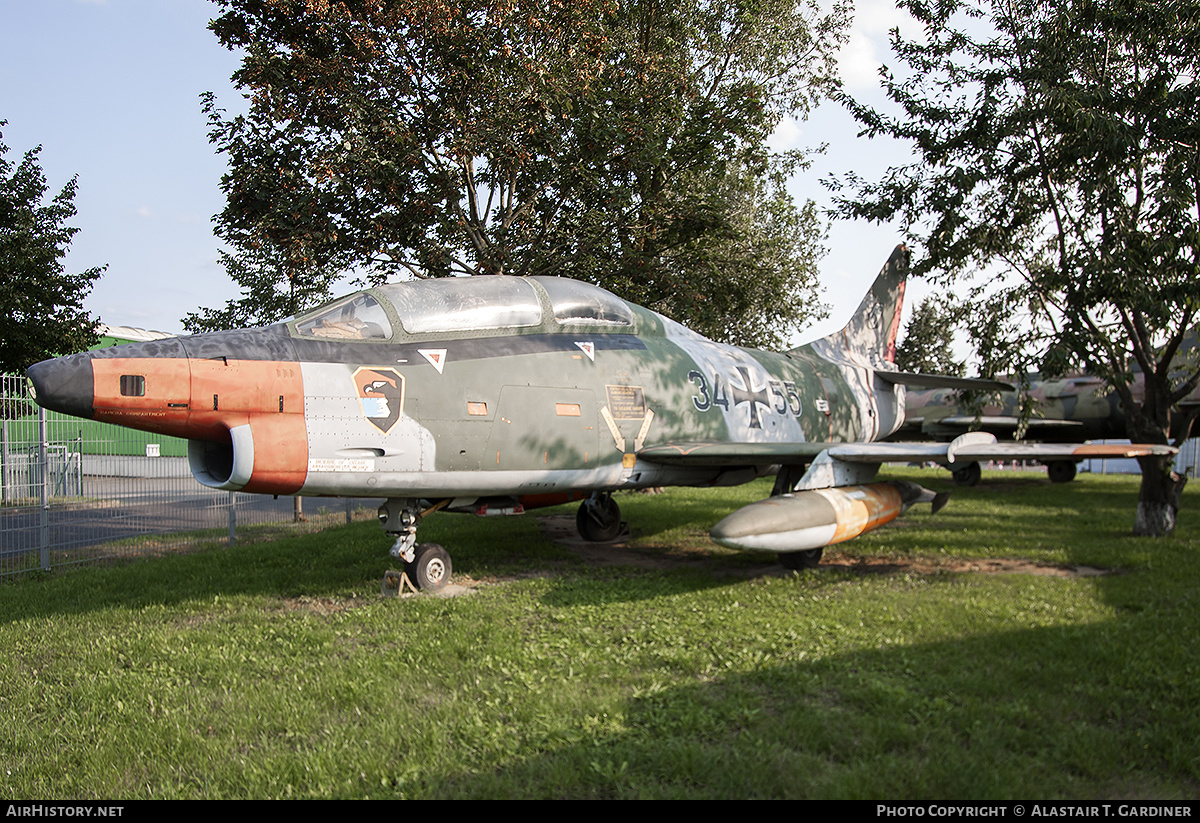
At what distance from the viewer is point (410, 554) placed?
7.21 m

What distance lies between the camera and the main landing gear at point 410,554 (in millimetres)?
7176

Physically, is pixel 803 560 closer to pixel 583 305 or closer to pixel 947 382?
pixel 583 305

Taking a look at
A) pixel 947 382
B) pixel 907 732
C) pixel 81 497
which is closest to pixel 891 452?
pixel 907 732

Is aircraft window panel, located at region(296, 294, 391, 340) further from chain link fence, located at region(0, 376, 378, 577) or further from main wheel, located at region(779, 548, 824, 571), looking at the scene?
main wheel, located at region(779, 548, 824, 571)

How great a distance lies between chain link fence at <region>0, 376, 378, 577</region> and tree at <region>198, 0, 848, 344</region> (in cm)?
384

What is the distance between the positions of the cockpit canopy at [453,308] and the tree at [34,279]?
1132cm

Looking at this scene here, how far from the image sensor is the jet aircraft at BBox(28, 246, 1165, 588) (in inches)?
225

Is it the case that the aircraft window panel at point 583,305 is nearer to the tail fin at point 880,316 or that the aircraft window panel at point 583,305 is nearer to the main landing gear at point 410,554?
the main landing gear at point 410,554

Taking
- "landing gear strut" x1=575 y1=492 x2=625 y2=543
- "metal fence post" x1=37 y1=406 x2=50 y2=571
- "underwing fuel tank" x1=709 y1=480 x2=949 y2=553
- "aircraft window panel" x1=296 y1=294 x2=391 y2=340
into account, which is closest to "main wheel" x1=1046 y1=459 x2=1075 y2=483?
"underwing fuel tank" x1=709 y1=480 x2=949 y2=553

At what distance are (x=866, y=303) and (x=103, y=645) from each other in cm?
1243

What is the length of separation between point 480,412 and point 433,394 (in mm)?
473

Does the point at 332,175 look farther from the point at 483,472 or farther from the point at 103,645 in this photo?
the point at 103,645

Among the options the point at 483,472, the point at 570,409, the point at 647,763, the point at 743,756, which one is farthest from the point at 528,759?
the point at 570,409

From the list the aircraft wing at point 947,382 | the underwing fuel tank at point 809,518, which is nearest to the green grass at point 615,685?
the underwing fuel tank at point 809,518
